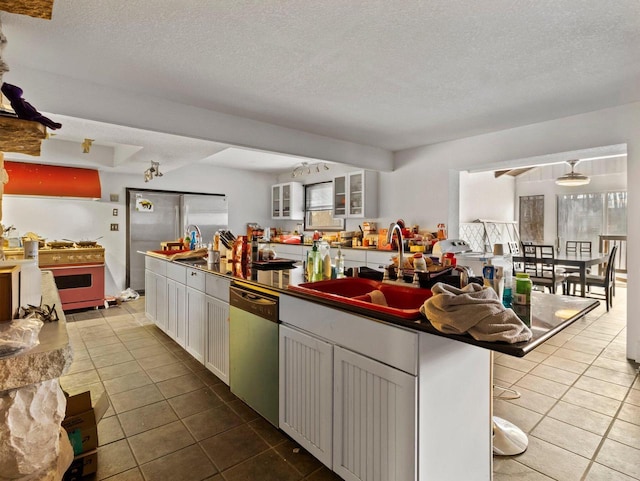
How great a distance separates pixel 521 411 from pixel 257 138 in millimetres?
3226

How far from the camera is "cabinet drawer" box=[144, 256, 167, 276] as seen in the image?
3.54m

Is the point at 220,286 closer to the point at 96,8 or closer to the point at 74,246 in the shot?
the point at 96,8

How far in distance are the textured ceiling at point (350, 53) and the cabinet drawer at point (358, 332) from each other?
1498 millimetres

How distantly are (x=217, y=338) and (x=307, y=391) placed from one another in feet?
3.63

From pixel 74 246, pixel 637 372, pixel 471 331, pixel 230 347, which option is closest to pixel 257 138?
pixel 230 347

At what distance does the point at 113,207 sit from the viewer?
18.6 feet

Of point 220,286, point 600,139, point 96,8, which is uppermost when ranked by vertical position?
point 96,8

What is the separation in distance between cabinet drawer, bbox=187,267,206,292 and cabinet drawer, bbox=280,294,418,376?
1.17 meters

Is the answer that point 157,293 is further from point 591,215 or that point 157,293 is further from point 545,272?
point 591,215

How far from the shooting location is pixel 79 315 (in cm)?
464

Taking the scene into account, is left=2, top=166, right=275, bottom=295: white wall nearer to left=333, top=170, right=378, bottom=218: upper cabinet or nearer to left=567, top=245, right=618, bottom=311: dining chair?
left=333, top=170, right=378, bottom=218: upper cabinet

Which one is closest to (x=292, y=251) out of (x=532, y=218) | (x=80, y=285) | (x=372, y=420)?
(x=80, y=285)

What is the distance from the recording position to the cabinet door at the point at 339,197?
18.4 ft

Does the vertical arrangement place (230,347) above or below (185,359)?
above
